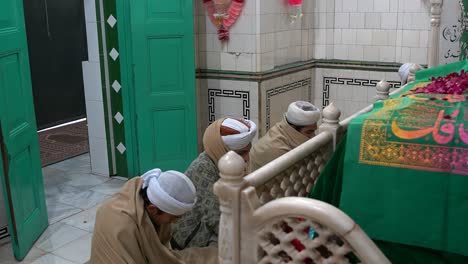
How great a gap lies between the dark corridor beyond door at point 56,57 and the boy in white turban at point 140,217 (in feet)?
13.9

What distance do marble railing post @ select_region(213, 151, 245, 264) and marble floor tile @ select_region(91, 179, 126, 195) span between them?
2.80 meters

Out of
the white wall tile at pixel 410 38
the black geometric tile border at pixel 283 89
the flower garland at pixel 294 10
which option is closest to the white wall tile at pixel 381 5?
the white wall tile at pixel 410 38

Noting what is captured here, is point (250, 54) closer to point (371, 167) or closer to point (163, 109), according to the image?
point (163, 109)

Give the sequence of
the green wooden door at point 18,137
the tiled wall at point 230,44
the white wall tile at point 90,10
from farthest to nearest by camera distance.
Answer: the white wall tile at point 90,10 → the tiled wall at point 230,44 → the green wooden door at point 18,137

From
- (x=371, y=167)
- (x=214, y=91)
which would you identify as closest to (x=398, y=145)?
(x=371, y=167)

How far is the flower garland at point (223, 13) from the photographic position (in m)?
3.85

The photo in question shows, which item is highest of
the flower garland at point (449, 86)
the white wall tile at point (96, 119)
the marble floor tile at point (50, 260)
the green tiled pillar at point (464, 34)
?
the green tiled pillar at point (464, 34)

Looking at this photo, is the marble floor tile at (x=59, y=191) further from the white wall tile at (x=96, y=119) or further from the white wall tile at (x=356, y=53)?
the white wall tile at (x=356, y=53)

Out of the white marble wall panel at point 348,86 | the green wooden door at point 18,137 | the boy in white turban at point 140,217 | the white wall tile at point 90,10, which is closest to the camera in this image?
the boy in white turban at point 140,217

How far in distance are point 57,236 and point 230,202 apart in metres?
2.35

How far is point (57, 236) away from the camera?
324cm

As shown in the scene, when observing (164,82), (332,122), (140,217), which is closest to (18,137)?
(164,82)

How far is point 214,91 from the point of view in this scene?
13.6 ft

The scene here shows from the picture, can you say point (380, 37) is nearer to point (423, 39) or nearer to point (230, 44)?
point (423, 39)
